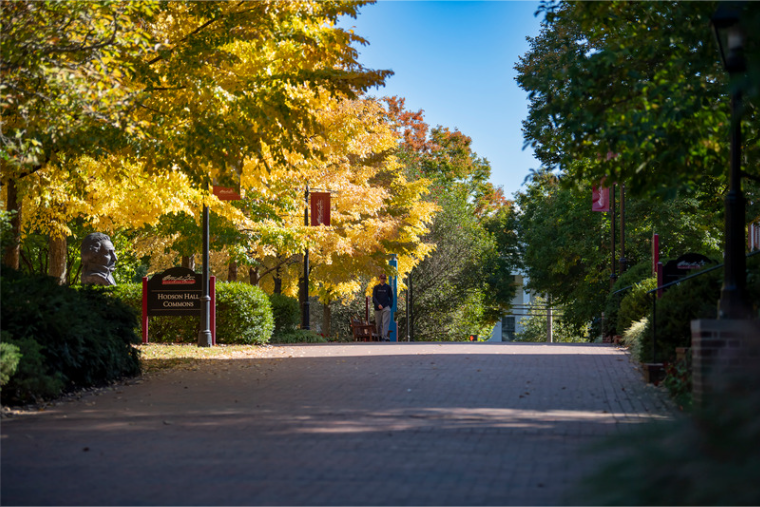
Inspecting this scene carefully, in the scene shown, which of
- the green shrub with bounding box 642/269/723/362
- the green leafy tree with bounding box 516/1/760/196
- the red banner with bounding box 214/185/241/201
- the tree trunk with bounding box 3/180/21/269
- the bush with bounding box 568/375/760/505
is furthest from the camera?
the red banner with bounding box 214/185/241/201

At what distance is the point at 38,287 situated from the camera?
37.8ft

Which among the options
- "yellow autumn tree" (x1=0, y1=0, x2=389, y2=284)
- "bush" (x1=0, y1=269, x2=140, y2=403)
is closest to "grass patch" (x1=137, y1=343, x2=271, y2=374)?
"bush" (x1=0, y1=269, x2=140, y2=403)

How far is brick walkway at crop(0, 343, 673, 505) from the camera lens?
5.92 m

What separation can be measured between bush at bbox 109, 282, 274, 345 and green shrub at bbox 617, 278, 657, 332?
8508 millimetres

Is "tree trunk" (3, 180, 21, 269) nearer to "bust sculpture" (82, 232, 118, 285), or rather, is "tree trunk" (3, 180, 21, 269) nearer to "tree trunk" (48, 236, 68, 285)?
"bust sculpture" (82, 232, 118, 285)

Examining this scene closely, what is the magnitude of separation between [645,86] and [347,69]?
636cm

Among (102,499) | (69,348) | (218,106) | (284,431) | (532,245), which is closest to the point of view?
(102,499)

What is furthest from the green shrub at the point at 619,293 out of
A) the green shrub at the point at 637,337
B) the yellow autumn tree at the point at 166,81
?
the yellow autumn tree at the point at 166,81

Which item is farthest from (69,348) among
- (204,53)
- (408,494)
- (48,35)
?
(408,494)

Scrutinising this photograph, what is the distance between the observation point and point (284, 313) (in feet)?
86.7

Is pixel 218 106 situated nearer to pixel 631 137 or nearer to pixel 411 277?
pixel 631 137

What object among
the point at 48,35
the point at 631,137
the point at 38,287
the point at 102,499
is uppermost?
the point at 48,35

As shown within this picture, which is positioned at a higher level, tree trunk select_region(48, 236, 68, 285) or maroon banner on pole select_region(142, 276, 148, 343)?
tree trunk select_region(48, 236, 68, 285)

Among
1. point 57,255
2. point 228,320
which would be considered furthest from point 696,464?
point 57,255
